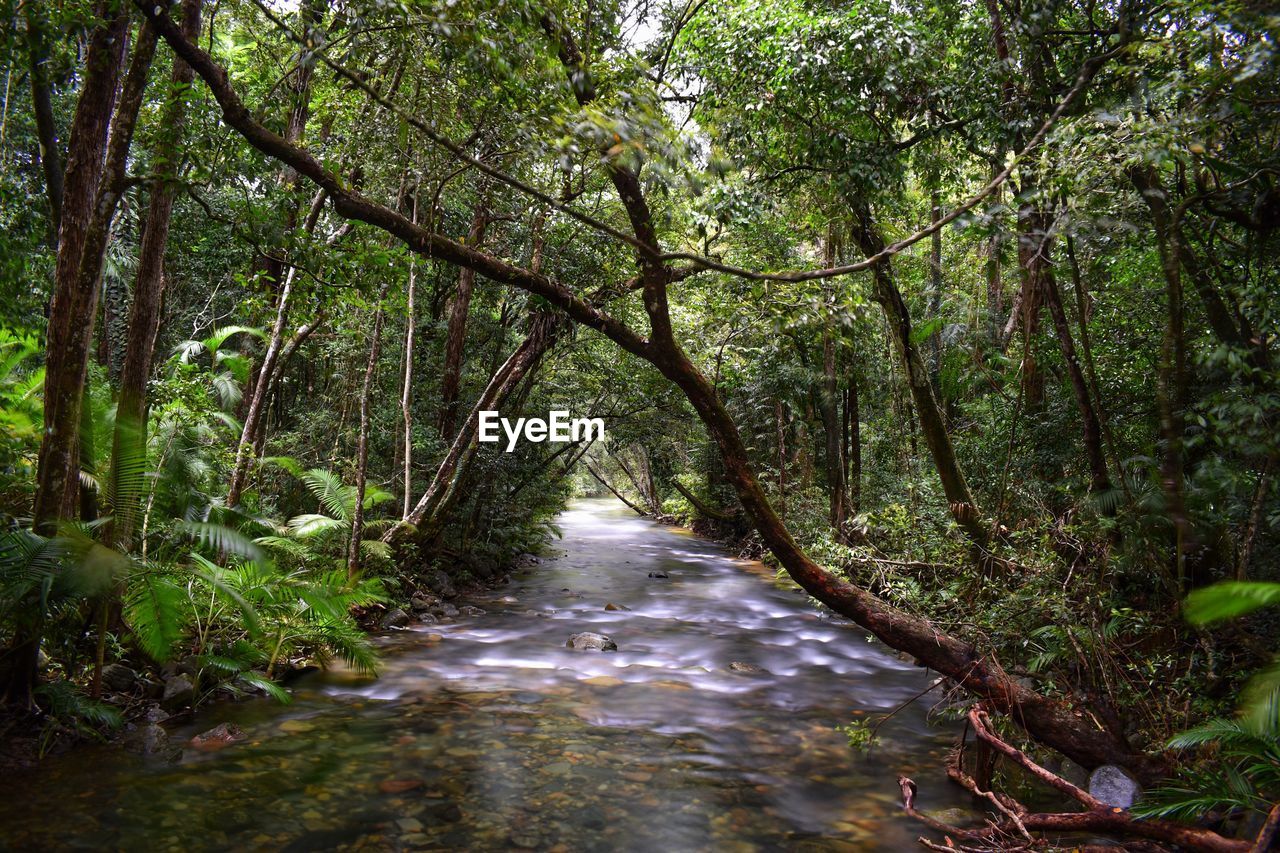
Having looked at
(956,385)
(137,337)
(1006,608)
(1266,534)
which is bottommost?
(1006,608)

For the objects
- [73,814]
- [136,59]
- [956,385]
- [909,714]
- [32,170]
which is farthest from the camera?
[956,385]

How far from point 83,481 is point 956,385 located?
11279 mm

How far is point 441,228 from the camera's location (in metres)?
12.1

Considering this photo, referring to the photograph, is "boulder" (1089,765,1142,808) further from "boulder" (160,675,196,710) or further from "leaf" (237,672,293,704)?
"boulder" (160,675,196,710)

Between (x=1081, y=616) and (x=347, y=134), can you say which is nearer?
(x=1081, y=616)

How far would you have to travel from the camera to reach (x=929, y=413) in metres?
8.43

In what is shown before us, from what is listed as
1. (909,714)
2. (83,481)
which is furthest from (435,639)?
(909,714)

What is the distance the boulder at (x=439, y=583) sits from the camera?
12609 mm

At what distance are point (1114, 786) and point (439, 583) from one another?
10.4 metres

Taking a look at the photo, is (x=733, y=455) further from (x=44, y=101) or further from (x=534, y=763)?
(x=44, y=101)

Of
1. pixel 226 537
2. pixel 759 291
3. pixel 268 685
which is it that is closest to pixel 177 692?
pixel 268 685

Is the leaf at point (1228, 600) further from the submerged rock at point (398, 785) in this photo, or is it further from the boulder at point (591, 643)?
the boulder at point (591, 643)

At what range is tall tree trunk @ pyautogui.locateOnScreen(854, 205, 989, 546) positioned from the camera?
809 cm

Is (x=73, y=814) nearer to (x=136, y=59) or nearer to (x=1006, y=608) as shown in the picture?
(x=136, y=59)
